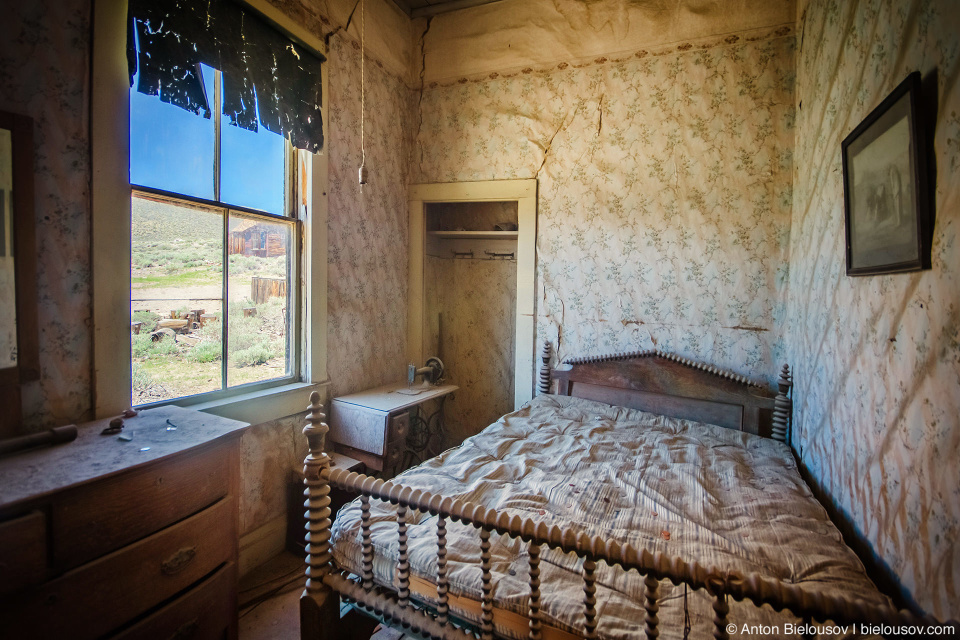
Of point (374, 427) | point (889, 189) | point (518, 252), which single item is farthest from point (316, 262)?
point (889, 189)

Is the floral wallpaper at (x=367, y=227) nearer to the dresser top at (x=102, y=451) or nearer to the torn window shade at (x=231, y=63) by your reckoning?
the torn window shade at (x=231, y=63)

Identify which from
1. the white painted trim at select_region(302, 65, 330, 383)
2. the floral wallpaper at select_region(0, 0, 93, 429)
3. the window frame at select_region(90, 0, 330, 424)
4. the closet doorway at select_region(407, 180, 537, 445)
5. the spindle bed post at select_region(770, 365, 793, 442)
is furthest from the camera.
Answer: the closet doorway at select_region(407, 180, 537, 445)

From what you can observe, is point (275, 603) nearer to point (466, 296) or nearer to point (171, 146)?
point (171, 146)

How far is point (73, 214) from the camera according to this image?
68.1 inches

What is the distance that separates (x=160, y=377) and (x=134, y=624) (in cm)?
106

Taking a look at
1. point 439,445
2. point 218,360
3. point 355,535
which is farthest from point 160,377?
point 439,445

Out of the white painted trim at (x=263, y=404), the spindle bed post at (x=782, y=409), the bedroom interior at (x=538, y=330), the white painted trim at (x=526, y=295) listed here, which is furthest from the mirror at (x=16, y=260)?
the spindle bed post at (x=782, y=409)

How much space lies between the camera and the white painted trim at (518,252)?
3518 mm

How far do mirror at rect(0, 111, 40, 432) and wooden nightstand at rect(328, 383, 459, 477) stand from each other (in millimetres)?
1584

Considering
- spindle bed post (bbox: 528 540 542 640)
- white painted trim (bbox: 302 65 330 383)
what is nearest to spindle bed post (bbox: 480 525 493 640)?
spindle bed post (bbox: 528 540 542 640)

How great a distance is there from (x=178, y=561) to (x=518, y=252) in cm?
280

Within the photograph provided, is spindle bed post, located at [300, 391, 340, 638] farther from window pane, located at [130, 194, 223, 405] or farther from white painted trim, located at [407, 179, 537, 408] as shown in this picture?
white painted trim, located at [407, 179, 537, 408]

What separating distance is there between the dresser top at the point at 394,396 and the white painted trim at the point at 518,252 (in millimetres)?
472

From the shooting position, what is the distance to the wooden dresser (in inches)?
46.2
